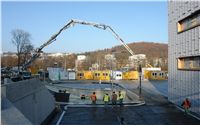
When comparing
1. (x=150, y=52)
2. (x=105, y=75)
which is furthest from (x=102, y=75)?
(x=150, y=52)

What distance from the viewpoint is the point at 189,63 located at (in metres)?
29.9

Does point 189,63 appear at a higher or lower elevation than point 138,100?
higher

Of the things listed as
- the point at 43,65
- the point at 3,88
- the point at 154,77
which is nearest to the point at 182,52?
the point at 3,88

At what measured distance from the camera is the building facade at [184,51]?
27531mm

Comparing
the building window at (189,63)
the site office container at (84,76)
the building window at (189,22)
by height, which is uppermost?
the building window at (189,22)

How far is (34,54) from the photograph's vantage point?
53906 mm

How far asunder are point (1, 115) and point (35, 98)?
8.25 metres

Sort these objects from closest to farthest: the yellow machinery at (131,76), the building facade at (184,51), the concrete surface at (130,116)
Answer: the concrete surface at (130,116), the building facade at (184,51), the yellow machinery at (131,76)

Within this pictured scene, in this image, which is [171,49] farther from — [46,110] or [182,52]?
[46,110]

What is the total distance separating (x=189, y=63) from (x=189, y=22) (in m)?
3.54

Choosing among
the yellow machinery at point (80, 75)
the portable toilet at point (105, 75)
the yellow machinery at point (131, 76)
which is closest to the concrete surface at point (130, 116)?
the yellow machinery at point (131, 76)

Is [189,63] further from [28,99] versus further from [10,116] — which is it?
[10,116]

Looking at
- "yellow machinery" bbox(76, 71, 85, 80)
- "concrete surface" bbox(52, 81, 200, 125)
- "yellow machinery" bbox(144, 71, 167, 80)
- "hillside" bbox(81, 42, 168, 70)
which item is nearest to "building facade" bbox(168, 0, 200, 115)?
"concrete surface" bbox(52, 81, 200, 125)

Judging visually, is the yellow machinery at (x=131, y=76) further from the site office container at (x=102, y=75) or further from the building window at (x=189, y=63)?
the building window at (x=189, y=63)
